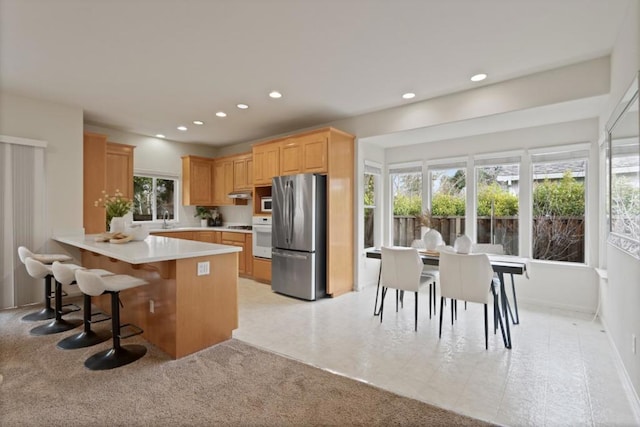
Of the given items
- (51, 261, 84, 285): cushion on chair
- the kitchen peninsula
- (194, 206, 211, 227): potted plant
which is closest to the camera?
the kitchen peninsula

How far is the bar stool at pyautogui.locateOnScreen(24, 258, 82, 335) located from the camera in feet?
10.0

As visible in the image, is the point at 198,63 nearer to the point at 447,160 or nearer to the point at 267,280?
the point at 267,280

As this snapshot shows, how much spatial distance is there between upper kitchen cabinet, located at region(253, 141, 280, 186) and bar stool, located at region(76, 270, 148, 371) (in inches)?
112

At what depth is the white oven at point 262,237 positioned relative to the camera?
521 centimetres

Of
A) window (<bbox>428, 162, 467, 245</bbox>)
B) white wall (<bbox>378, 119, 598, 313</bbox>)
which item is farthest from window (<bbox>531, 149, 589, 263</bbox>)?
window (<bbox>428, 162, 467, 245</bbox>)

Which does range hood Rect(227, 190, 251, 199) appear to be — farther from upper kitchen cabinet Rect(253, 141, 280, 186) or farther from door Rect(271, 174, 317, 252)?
door Rect(271, 174, 317, 252)

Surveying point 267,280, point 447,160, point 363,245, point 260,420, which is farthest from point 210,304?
point 447,160

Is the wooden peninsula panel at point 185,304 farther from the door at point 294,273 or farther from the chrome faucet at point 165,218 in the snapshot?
the chrome faucet at point 165,218

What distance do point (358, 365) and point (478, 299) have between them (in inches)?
52.1

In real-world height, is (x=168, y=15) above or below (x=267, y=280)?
above

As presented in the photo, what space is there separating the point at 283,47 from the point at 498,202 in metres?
3.61

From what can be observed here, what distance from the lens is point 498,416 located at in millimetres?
1890

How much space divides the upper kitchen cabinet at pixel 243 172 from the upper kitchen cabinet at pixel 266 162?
772 millimetres

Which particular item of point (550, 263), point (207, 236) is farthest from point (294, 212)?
point (550, 263)
